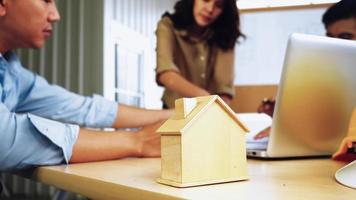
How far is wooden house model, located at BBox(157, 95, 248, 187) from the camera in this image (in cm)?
50

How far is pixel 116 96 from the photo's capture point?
323cm

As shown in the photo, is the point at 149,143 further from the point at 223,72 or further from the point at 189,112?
the point at 223,72

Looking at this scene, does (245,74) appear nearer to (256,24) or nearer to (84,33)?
(256,24)

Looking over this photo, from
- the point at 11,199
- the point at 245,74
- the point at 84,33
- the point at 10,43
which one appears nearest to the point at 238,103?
the point at 245,74

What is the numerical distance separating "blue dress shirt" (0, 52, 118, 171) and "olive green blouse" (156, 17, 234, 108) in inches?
20.3

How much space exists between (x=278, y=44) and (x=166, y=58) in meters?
2.16

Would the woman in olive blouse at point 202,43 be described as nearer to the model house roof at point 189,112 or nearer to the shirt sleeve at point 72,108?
the shirt sleeve at point 72,108

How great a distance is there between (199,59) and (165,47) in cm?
18

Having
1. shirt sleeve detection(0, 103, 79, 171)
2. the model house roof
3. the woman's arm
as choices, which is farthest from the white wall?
the model house roof

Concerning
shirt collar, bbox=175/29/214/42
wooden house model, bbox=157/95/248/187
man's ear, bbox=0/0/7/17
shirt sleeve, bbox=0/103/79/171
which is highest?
man's ear, bbox=0/0/7/17

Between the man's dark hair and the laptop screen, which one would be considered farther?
the man's dark hair

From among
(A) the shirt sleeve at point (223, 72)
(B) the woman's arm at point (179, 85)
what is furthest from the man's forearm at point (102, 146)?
(A) the shirt sleeve at point (223, 72)

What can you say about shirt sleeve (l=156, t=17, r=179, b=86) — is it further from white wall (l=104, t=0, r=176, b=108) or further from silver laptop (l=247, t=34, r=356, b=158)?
white wall (l=104, t=0, r=176, b=108)

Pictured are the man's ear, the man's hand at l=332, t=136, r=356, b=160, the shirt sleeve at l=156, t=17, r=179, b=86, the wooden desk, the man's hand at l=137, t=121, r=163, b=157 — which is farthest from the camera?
the shirt sleeve at l=156, t=17, r=179, b=86
